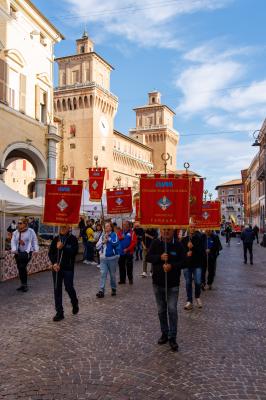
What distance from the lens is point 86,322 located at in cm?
746

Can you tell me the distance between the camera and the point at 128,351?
5.80 m

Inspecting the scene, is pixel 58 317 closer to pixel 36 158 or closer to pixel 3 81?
pixel 3 81

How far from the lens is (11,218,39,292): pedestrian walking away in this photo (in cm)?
1080

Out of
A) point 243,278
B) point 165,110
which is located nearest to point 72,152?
point 165,110

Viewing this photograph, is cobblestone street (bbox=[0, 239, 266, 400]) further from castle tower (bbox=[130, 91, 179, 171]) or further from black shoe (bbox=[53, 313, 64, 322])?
castle tower (bbox=[130, 91, 179, 171])

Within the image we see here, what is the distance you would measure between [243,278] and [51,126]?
55.9 feet

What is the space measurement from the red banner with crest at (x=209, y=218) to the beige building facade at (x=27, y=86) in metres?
12.1

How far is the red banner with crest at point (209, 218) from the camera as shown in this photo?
12338 mm

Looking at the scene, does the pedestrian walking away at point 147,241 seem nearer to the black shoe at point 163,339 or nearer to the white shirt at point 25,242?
the white shirt at point 25,242

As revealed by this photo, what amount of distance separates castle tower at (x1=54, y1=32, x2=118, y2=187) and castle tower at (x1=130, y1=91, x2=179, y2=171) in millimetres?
28898

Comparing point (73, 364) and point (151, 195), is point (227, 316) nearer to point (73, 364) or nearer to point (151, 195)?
point (151, 195)

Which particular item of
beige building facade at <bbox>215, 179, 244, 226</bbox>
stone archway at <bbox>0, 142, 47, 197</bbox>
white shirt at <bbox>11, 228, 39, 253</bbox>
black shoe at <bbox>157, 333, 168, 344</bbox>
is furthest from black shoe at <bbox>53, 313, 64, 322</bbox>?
beige building facade at <bbox>215, 179, 244, 226</bbox>

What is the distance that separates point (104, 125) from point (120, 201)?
46993 mm

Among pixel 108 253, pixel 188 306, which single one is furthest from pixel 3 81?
pixel 188 306
